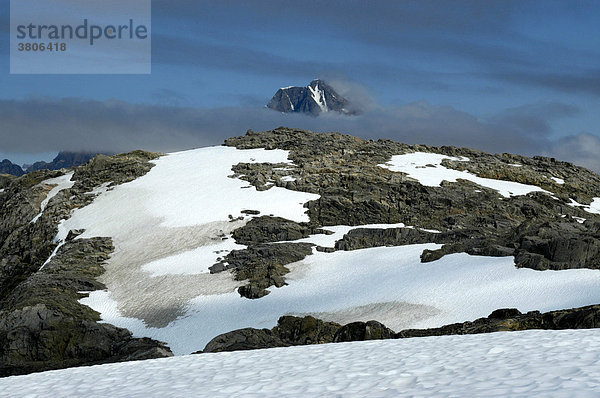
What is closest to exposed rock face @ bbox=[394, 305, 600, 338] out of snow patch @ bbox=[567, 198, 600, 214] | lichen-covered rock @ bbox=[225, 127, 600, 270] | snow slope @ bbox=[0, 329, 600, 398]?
snow slope @ bbox=[0, 329, 600, 398]

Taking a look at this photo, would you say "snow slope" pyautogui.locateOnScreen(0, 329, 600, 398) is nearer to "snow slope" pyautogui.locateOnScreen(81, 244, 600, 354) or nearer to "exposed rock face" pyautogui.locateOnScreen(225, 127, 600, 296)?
"snow slope" pyautogui.locateOnScreen(81, 244, 600, 354)

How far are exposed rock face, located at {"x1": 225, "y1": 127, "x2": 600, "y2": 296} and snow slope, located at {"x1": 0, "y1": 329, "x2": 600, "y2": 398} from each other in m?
21.2

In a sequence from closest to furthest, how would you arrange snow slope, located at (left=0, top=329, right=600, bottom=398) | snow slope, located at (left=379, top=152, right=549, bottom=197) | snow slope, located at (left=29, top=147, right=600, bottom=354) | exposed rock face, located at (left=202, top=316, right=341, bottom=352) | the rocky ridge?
snow slope, located at (left=0, top=329, right=600, bottom=398) → exposed rock face, located at (left=202, top=316, right=341, bottom=352) → the rocky ridge → snow slope, located at (left=29, top=147, right=600, bottom=354) → snow slope, located at (left=379, top=152, right=549, bottom=197)

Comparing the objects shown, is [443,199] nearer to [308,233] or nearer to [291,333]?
[308,233]

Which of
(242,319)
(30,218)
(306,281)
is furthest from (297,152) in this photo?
(242,319)

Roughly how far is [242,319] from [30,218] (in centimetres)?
4060

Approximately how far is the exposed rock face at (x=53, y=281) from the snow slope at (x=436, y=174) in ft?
105

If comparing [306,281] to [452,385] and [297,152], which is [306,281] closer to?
[452,385]

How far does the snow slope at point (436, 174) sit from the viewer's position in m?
69.6

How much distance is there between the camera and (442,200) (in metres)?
64.1

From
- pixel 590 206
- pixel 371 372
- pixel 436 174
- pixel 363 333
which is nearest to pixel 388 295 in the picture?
pixel 363 333

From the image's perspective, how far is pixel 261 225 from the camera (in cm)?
5597

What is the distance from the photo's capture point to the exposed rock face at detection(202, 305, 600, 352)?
22.8 meters

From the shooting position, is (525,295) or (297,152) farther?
(297,152)
